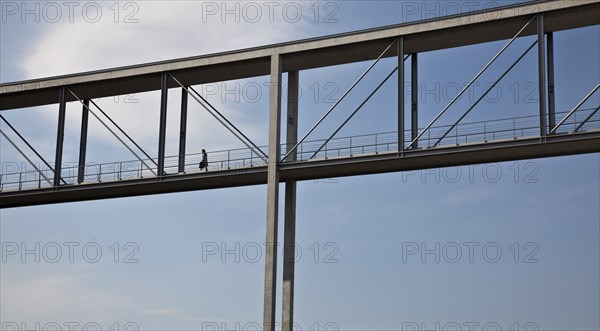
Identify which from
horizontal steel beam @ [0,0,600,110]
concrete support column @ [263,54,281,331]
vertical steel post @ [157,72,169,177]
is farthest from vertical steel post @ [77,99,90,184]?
→ concrete support column @ [263,54,281,331]

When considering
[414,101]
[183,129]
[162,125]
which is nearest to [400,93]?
[414,101]

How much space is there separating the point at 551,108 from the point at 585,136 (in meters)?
1.64

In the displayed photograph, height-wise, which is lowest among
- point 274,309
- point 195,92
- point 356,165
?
point 274,309

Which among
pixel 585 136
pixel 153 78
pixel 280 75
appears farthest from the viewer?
pixel 153 78

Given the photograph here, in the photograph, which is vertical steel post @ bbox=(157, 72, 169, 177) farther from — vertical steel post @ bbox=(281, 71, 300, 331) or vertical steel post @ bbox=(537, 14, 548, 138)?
vertical steel post @ bbox=(537, 14, 548, 138)

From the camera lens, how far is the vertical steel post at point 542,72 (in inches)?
1352

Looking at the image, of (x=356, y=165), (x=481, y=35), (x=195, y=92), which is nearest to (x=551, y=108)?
(x=481, y=35)

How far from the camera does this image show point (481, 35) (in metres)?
36.9

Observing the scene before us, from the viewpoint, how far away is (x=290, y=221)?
129 ft

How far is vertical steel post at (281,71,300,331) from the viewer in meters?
38.6

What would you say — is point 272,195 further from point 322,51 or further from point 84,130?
point 84,130

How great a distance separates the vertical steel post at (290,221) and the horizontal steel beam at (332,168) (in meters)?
0.92

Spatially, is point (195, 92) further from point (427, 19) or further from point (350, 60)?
point (427, 19)

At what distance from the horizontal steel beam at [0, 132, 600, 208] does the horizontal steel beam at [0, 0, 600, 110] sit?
4.37m
